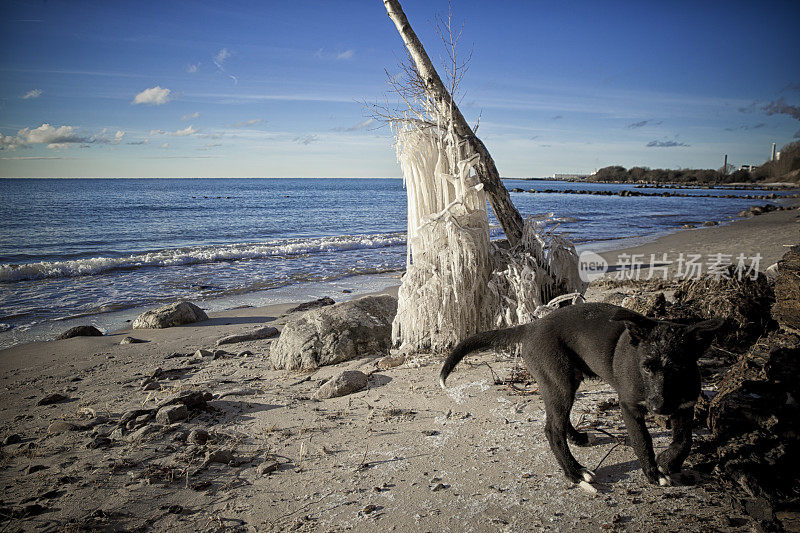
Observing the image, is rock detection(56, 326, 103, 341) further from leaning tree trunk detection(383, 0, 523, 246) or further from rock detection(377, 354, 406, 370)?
leaning tree trunk detection(383, 0, 523, 246)

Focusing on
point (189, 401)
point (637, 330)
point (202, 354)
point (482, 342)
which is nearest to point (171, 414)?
point (189, 401)

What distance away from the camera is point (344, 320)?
22.9ft

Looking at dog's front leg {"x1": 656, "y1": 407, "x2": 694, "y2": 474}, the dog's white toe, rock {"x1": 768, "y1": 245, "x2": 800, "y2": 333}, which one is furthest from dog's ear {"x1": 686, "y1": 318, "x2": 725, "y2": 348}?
rock {"x1": 768, "y1": 245, "x2": 800, "y2": 333}

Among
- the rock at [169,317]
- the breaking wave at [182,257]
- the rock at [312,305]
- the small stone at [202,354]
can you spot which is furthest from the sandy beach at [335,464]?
the breaking wave at [182,257]

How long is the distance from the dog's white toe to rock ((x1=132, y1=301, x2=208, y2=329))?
31.7ft

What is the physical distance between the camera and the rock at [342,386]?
5.26m

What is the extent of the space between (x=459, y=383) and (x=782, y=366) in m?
2.85

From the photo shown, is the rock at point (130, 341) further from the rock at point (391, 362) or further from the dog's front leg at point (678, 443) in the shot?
the dog's front leg at point (678, 443)

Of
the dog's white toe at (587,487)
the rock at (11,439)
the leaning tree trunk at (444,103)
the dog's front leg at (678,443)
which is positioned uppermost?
the leaning tree trunk at (444,103)

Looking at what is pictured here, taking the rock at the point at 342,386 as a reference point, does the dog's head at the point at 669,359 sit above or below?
above

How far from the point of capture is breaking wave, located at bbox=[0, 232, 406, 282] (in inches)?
649

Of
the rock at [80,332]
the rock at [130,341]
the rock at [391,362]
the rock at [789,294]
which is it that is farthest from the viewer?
the rock at [80,332]

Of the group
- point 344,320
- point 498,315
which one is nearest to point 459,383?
point 498,315

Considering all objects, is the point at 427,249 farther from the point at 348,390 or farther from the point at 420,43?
the point at 420,43
